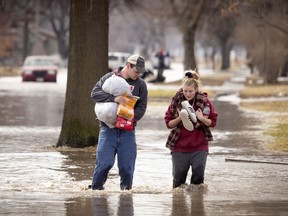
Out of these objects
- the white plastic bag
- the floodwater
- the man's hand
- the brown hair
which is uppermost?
the brown hair

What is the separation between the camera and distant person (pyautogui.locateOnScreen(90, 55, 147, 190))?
10.9 metres

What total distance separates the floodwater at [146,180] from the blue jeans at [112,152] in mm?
203

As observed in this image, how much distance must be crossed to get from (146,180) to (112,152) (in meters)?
1.83

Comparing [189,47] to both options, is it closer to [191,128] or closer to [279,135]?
[279,135]

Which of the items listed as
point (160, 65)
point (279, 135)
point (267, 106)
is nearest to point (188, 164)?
point (279, 135)

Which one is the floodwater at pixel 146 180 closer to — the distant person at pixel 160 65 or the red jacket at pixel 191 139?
the red jacket at pixel 191 139

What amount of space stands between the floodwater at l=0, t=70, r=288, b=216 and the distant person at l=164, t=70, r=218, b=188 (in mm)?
355

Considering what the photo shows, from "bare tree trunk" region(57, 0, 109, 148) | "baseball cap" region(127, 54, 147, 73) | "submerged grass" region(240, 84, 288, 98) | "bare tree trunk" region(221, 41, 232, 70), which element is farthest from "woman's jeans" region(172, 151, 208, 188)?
"bare tree trunk" region(221, 41, 232, 70)

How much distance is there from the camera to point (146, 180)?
41.5ft

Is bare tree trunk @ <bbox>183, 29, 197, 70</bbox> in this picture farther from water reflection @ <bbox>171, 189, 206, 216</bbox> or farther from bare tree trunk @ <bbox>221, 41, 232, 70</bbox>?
water reflection @ <bbox>171, 189, 206, 216</bbox>

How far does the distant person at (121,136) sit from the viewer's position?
428 inches

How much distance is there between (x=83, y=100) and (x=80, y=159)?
70.2 inches

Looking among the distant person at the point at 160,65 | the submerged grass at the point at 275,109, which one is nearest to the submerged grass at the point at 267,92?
the submerged grass at the point at 275,109

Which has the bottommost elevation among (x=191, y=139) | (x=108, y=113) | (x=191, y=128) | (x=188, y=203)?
(x=188, y=203)
